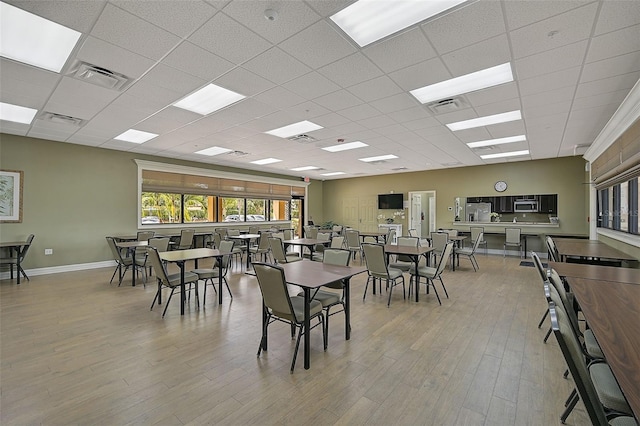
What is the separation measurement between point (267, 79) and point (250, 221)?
790cm

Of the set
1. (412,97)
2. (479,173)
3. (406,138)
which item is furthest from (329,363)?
(479,173)

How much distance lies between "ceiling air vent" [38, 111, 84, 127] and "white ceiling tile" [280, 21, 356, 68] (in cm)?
441

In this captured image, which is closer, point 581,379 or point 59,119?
point 581,379

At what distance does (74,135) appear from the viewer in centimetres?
613

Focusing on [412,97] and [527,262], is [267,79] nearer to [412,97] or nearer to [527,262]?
[412,97]

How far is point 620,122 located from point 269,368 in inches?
238

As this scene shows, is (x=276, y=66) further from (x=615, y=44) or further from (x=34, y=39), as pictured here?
(x=615, y=44)

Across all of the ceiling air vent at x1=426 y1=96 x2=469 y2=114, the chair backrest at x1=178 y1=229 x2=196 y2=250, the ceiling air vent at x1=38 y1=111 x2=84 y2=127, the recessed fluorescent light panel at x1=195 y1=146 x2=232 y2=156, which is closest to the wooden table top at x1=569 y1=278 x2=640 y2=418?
the ceiling air vent at x1=426 y1=96 x2=469 y2=114

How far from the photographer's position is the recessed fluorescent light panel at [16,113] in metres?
4.59

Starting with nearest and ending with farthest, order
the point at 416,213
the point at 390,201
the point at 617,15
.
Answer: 1. the point at 617,15
2. the point at 416,213
3. the point at 390,201

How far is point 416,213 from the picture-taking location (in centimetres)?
1184

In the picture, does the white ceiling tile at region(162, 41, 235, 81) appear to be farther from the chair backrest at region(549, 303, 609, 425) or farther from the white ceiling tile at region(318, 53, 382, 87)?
the chair backrest at region(549, 303, 609, 425)

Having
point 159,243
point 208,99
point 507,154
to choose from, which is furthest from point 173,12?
point 507,154

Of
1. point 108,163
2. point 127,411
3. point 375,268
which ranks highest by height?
point 108,163
